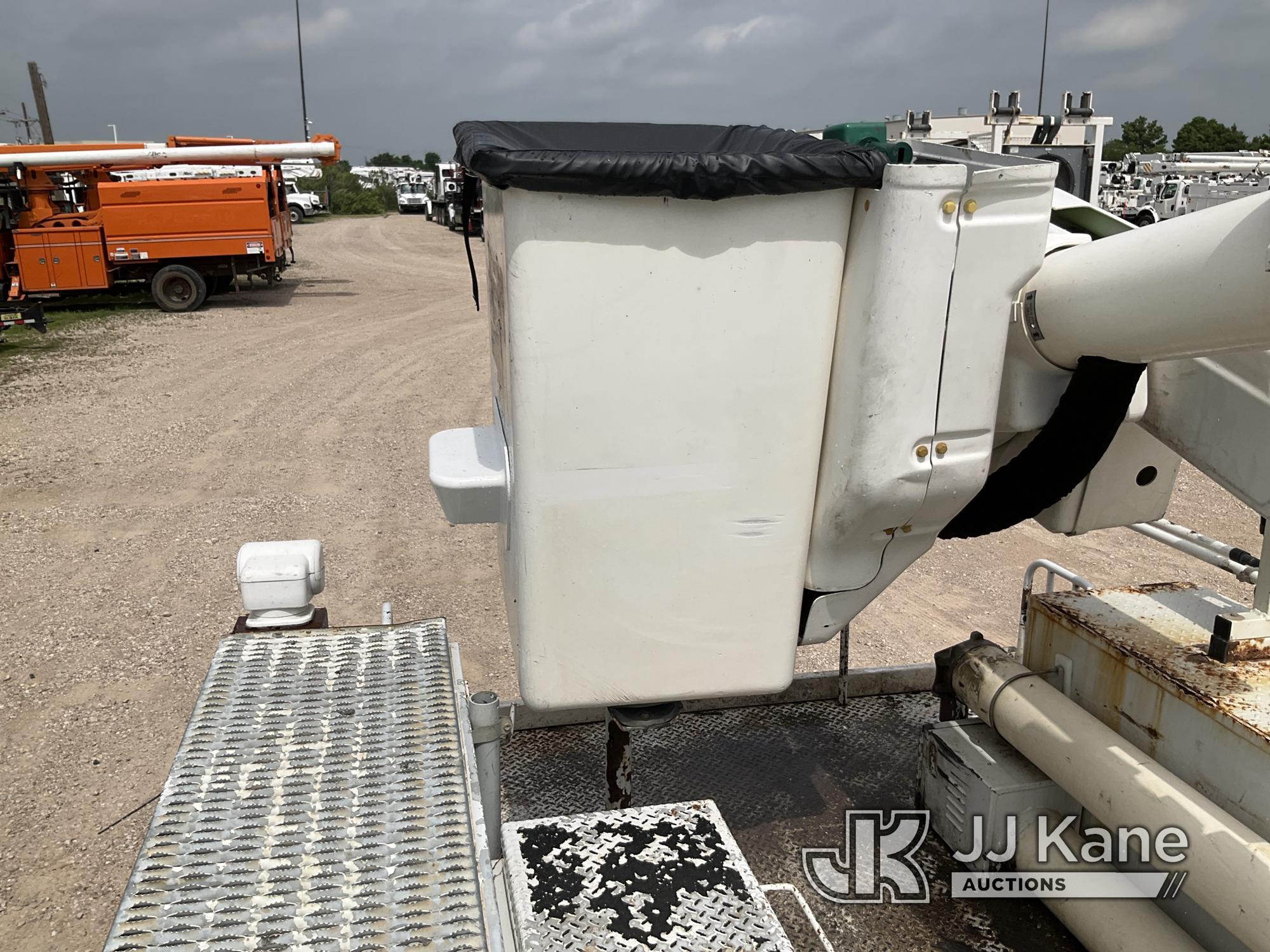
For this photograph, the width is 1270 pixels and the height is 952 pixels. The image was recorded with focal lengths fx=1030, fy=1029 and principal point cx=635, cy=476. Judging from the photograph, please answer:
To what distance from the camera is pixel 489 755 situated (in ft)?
7.47

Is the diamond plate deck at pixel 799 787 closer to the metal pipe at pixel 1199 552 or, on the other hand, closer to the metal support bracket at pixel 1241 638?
the metal support bracket at pixel 1241 638

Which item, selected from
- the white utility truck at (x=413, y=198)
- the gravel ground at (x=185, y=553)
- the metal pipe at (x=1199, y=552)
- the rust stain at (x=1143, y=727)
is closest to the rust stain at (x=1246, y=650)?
the rust stain at (x=1143, y=727)

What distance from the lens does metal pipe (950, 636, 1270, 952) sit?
210 cm

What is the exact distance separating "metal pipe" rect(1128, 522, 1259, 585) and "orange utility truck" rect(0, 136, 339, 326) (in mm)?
14292

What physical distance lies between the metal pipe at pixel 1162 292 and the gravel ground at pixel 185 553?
326cm

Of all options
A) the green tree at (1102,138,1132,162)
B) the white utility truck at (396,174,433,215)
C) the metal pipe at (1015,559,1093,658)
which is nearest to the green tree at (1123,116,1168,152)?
the green tree at (1102,138,1132,162)

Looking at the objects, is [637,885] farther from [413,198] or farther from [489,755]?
[413,198]

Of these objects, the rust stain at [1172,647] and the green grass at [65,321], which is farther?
the green grass at [65,321]

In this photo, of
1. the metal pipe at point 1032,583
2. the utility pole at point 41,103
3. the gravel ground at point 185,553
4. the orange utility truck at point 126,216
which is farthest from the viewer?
the utility pole at point 41,103

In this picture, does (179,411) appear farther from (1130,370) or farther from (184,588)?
(1130,370)

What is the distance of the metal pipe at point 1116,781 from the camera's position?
2.10 meters

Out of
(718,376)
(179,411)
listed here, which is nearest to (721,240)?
(718,376)

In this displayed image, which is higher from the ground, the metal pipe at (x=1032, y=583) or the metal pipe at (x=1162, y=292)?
the metal pipe at (x=1162, y=292)

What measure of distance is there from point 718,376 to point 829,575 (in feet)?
1.83
